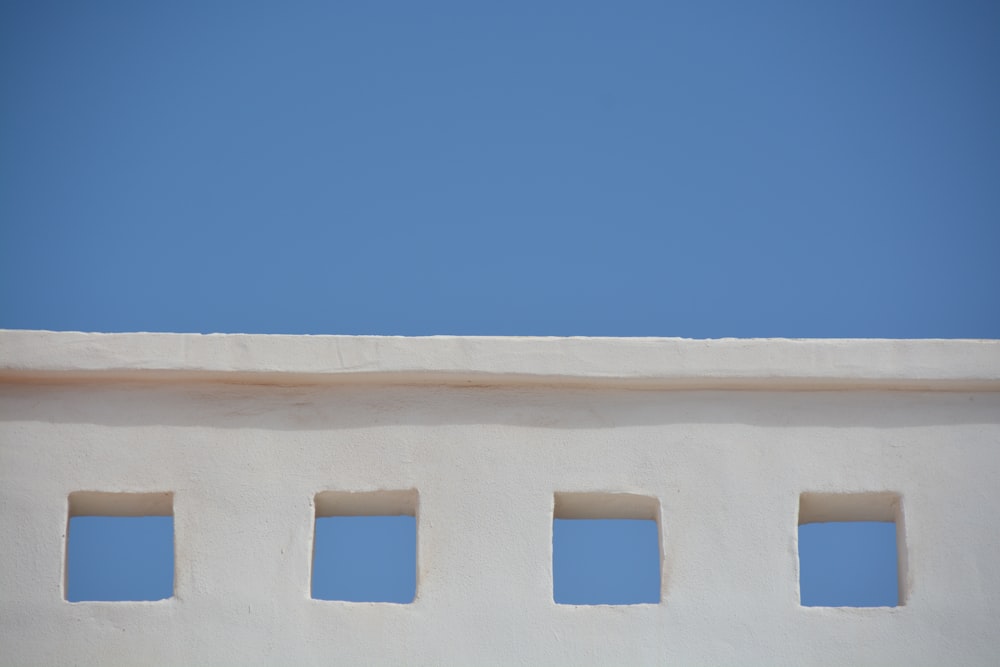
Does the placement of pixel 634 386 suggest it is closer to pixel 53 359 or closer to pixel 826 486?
pixel 826 486

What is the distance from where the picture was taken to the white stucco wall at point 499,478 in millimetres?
6852

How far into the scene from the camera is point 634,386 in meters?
7.12

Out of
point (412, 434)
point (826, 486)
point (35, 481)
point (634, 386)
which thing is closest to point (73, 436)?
point (35, 481)

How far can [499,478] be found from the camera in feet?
23.0

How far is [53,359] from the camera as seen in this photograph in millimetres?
7051

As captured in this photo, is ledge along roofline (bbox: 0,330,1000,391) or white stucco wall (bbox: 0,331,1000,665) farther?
ledge along roofline (bbox: 0,330,1000,391)

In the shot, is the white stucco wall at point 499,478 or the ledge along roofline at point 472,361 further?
the ledge along roofline at point 472,361

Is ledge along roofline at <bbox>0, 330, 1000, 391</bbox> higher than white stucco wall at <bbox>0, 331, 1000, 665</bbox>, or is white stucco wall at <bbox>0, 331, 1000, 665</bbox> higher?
ledge along roofline at <bbox>0, 330, 1000, 391</bbox>

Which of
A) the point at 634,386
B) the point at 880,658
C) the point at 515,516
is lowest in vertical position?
the point at 880,658

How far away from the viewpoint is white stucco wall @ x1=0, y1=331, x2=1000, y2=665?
22.5ft

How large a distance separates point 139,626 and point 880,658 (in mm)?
2795

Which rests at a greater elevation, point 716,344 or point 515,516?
point 716,344

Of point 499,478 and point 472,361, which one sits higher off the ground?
point 472,361

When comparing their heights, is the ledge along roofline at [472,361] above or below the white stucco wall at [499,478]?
above
